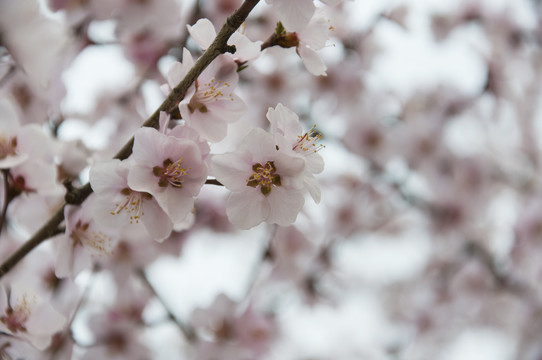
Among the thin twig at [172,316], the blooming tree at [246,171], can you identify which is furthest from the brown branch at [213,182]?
the thin twig at [172,316]

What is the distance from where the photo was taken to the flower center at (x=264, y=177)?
76 centimetres

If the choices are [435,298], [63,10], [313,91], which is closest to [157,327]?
[63,10]

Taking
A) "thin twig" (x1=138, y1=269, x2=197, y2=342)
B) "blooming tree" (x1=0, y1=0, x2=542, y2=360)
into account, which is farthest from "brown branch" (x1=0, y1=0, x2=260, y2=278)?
"thin twig" (x1=138, y1=269, x2=197, y2=342)

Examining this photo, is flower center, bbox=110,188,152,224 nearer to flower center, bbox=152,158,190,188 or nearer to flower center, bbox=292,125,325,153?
flower center, bbox=152,158,190,188

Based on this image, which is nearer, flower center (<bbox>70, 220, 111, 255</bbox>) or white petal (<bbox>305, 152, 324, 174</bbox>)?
white petal (<bbox>305, 152, 324, 174</bbox>)

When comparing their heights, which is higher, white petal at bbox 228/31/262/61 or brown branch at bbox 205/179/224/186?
white petal at bbox 228/31/262/61

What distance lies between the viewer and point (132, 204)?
31.6 inches

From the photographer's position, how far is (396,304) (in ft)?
15.4

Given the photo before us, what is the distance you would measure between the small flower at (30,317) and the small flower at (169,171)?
289 millimetres

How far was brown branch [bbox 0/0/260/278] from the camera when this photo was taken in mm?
693

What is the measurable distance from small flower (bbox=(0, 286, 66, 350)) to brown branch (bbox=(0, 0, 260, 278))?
5cm

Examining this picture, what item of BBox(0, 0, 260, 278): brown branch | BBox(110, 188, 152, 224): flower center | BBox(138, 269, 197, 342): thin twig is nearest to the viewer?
BBox(0, 0, 260, 278): brown branch

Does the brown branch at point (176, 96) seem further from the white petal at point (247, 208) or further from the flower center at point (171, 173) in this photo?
the white petal at point (247, 208)

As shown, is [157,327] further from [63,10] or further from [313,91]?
[313,91]
